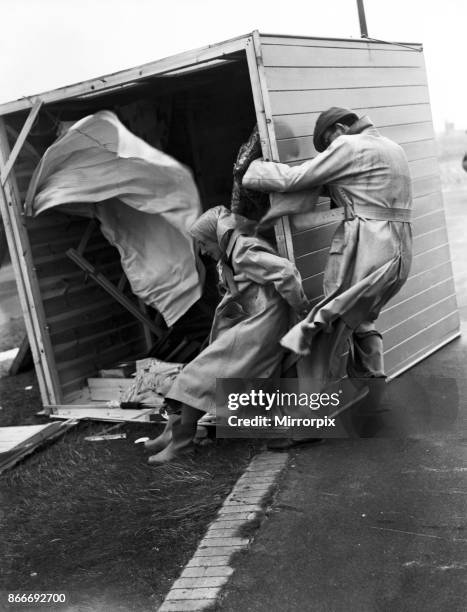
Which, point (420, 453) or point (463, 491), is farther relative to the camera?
point (420, 453)

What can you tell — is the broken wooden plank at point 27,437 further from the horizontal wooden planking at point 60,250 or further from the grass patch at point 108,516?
the horizontal wooden planking at point 60,250

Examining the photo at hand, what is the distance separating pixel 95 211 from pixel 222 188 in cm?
165

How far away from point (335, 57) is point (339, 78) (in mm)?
152

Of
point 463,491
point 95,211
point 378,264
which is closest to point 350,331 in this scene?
point 378,264

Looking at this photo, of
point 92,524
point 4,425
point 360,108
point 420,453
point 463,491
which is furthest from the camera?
point 4,425

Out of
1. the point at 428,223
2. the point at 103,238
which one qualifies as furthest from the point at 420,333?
the point at 103,238

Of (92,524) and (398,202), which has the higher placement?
(398,202)

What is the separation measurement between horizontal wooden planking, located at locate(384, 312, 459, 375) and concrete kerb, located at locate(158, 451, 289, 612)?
5.24 feet

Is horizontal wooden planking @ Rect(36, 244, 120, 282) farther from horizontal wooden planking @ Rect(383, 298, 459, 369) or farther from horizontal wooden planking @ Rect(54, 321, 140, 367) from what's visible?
horizontal wooden planking @ Rect(383, 298, 459, 369)

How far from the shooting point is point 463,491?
12.9 feet

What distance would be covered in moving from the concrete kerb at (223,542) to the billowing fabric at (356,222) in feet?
2.51

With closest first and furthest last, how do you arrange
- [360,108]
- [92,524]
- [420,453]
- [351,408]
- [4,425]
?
[92,524]
[420,453]
[351,408]
[360,108]
[4,425]

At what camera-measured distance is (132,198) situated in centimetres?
574

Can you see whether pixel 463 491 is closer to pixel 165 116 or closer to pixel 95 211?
pixel 95 211
